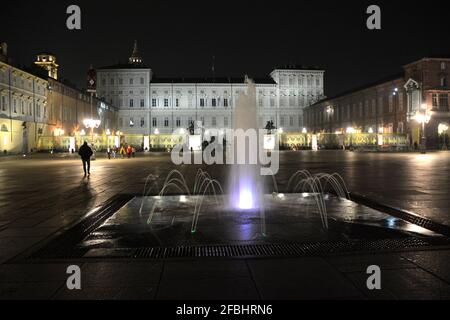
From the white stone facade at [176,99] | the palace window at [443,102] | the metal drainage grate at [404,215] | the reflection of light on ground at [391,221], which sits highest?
the white stone facade at [176,99]

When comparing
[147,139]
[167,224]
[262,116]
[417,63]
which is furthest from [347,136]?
[167,224]

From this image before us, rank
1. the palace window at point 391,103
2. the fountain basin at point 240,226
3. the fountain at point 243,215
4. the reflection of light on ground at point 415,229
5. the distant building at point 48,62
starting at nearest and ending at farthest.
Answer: the fountain basin at point 240,226 < the fountain at point 243,215 < the reflection of light on ground at point 415,229 < the palace window at point 391,103 < the distant building at point 48,62

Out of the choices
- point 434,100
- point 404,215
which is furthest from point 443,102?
point 404,215

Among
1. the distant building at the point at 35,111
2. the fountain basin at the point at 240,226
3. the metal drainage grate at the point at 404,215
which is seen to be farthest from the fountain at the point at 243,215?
the distant building at the point at 35,111

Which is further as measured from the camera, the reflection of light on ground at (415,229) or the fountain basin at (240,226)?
the reflection of light on ground at (415,229)

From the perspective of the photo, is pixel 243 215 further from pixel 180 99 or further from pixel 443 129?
pixel 180 99

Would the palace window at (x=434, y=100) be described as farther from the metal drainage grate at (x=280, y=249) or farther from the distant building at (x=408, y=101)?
the metal drainage grate at (x=280, y=249)

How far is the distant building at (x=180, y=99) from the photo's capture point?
106 meters

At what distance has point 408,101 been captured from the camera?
56.8m

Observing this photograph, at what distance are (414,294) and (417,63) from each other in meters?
→ 57.5

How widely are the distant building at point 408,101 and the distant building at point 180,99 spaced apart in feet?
113

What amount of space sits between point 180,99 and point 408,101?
5982 centimetres

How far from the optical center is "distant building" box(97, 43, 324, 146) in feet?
347
